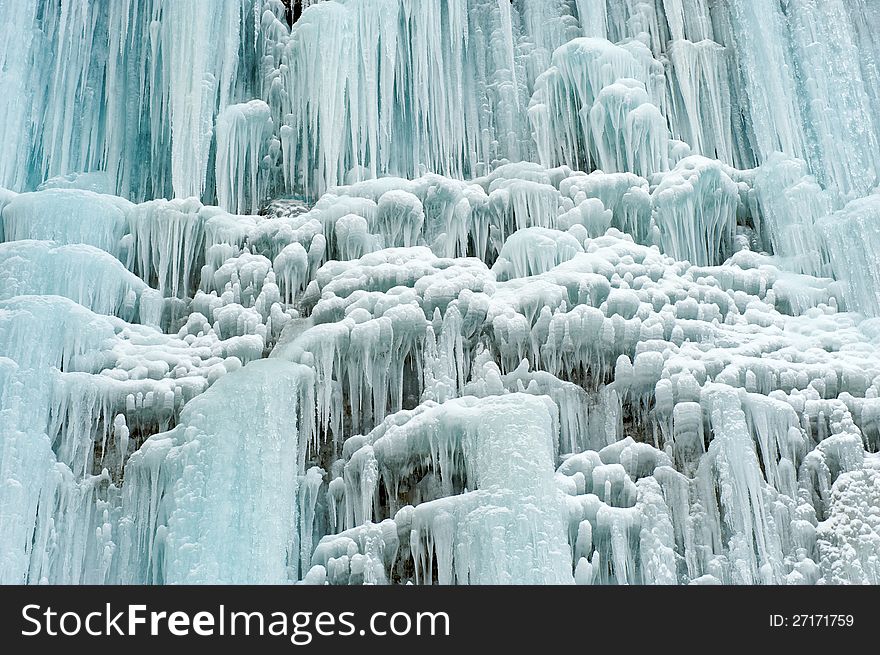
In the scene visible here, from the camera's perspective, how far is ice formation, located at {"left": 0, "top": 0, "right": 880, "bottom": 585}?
7293 mm

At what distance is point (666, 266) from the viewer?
831 centimetres

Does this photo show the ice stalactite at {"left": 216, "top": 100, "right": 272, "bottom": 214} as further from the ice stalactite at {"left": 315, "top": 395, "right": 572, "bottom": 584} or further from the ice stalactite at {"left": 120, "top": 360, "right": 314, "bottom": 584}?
the ice stalactite at {"left": 315, "top": 395, "right": 572, "bottom": 584}

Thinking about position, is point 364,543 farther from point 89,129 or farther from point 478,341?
point 89,129

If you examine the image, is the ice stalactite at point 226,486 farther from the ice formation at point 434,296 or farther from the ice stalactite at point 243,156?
the ice stalactite at point 243,156

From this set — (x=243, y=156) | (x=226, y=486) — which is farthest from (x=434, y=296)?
(x=243, y=156)

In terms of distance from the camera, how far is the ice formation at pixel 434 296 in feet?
23.9

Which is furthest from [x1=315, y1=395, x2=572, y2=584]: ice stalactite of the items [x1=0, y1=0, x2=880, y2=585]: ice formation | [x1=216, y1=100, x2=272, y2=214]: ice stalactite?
[x1=216, y1=100, x2=272, y2=214]: ice stalactite

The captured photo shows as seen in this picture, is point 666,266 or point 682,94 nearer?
point 666,266

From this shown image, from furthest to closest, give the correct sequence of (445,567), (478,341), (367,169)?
(367,169)
(478,341)
(445,567)

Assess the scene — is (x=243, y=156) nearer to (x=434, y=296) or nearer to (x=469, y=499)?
(x=434, y=296)

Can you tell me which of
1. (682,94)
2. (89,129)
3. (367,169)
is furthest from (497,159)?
(89,129)

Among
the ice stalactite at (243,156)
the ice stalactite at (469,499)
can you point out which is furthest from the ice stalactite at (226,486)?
the ice stalactite at (243,156)

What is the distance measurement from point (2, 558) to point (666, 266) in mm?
5174

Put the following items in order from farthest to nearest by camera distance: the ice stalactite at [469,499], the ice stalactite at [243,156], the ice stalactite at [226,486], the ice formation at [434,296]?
the ice stalactite at [243,156]
the ice formation at [434,296]
the ice stalactite at [226,486]
the ice stalactite at [469,499]
